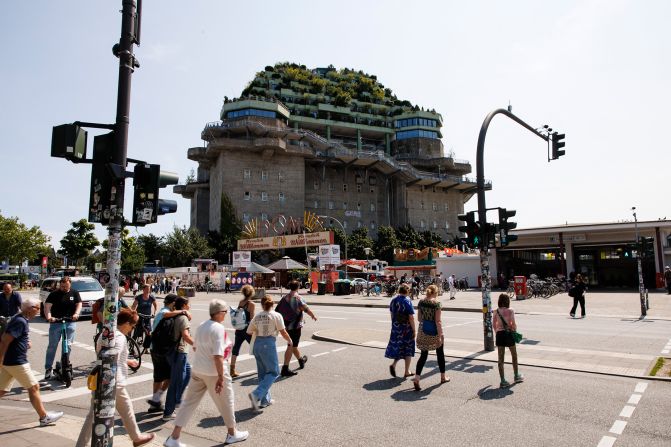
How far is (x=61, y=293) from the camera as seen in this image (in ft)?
29.4

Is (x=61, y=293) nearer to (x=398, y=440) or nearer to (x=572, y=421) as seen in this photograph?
(x=398, y=440)

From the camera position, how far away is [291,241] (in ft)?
147

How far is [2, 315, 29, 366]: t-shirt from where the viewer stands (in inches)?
235

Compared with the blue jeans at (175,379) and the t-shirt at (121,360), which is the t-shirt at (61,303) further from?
the t-shirt at (121,360)

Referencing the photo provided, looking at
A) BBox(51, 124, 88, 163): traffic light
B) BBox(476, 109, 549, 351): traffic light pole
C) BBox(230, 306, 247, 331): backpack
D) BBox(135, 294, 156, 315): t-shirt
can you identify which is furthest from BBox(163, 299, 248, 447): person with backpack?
BBox(476, 109, 549, 351): traffic light pole

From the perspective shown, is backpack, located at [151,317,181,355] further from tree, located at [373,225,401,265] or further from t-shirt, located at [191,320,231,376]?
tree, located at [373,225,401,265]

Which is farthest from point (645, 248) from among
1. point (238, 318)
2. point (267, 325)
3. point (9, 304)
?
point (9, 304)

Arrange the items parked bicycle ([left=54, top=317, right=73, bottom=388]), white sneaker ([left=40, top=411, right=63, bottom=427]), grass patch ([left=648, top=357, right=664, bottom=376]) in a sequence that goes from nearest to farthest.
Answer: white sneaker ([left=40, top=411, right=63, bottom=427]) < grass patch ([left=648, top=357, right=664, bottom=376]) < parked bicycle ([left=54, top=317, right=73, bottom=388])

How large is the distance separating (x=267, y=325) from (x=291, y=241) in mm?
38086

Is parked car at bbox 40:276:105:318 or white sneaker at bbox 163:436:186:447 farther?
parked car at bbox 40:276:105:318

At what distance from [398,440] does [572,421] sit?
2353 millimetres

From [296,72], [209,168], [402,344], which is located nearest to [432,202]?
[296,72]

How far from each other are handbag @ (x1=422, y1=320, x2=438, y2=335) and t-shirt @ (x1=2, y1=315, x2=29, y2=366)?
5.97m

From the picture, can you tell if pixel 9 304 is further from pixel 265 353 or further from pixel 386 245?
pixel 386 245
